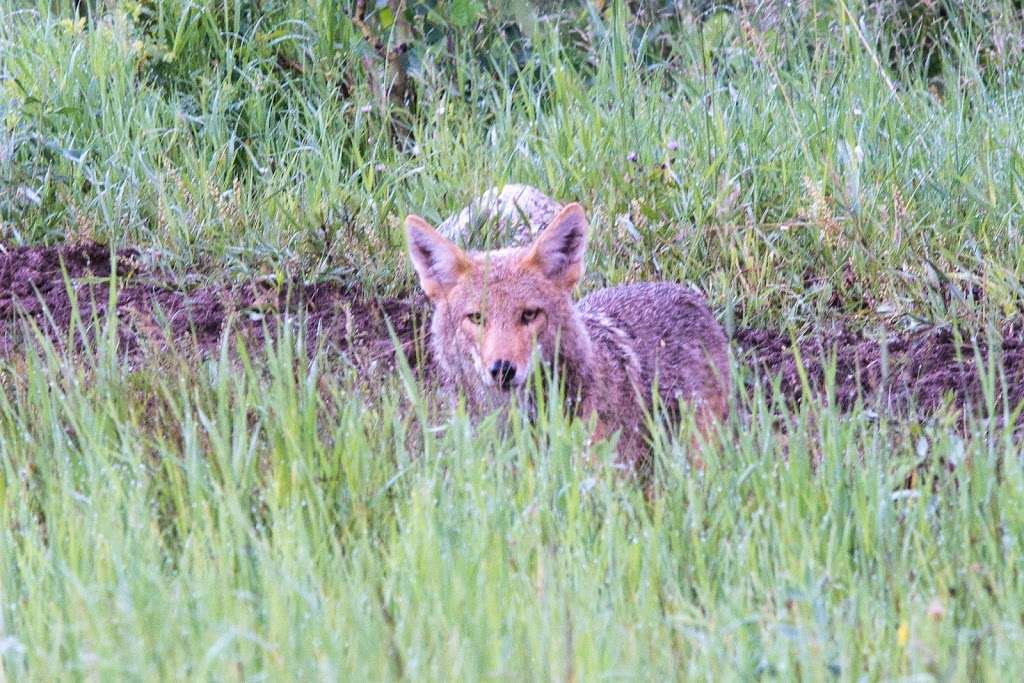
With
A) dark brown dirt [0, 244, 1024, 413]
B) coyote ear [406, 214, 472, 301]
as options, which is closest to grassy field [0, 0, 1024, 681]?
dark brown dirt [0, 244, 1024, 413]

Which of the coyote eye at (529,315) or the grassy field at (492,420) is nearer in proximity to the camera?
the grassy field at (492,420)

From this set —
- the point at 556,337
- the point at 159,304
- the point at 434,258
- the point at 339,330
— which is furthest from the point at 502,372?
the point at 159,304

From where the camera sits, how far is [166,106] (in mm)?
7934

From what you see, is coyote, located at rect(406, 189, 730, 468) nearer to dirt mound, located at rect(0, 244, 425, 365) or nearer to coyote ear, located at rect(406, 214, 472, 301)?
coyote ear, located at rect(406, 214, 472, 301)

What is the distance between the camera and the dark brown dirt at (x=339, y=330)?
5441 millimetres

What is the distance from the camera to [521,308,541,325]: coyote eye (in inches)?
200

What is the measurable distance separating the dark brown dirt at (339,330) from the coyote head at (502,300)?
0.17 meters

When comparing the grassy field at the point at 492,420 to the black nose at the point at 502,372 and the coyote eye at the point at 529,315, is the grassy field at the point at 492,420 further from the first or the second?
the coyote eye at the point at 529,315

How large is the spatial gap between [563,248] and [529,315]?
0.34 meters

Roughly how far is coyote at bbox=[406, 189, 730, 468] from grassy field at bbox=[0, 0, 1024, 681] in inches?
9.3

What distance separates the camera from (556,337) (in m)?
4.98

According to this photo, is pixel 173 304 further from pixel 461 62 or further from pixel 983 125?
pixel 983 125

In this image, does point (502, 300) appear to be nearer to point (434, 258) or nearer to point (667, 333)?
point (434, 258)

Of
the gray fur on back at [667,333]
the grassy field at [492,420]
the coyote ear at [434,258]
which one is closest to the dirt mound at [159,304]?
the grassy field at [492,420]
